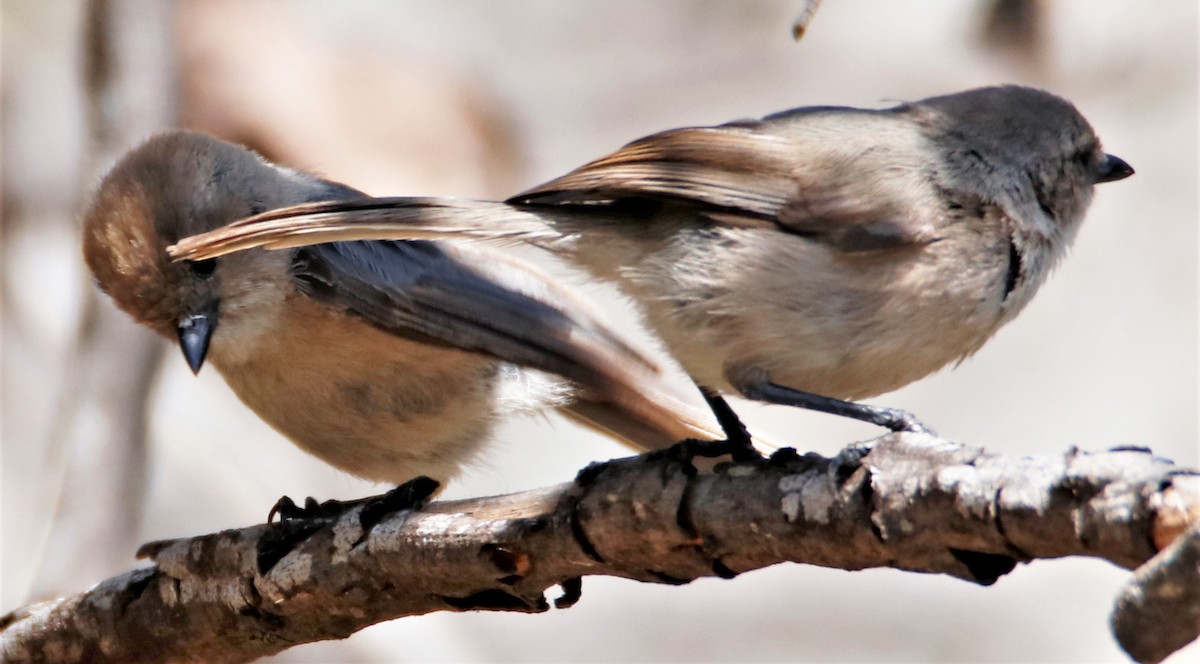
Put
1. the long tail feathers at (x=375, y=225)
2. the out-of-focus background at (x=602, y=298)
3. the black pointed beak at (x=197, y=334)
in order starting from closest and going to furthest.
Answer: the long tail feathers at (x=375, y=225) < the black pointed beak at (x=197, y=334) < the out-of-focus background at (x=602, y=298)

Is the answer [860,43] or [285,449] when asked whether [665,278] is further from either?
[860,43]

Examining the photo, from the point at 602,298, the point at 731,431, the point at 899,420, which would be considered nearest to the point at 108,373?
the point at 602,298

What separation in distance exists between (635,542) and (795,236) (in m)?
0.80

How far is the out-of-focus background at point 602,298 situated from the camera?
659cm

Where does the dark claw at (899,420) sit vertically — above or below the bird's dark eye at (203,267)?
below

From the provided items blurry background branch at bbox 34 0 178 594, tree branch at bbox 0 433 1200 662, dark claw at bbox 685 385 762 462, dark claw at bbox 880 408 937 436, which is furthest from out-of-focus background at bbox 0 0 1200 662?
dark claw at bbox 880 408 937 436

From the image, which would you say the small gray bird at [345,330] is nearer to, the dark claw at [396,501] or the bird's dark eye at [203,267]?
the bird's dark eye at [203,267]

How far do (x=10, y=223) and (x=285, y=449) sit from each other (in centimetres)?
203

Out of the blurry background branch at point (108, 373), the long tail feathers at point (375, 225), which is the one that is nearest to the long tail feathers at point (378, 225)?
the long tail feathers at point (375, 225)

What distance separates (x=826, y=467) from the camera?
95.0 inches

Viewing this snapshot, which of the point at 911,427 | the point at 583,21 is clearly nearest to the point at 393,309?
the point at 911,427

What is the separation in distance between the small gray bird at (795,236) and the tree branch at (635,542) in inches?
13.6

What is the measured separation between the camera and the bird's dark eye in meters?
3.60

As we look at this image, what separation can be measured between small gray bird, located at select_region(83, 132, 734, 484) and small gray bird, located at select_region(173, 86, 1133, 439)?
0.53m
